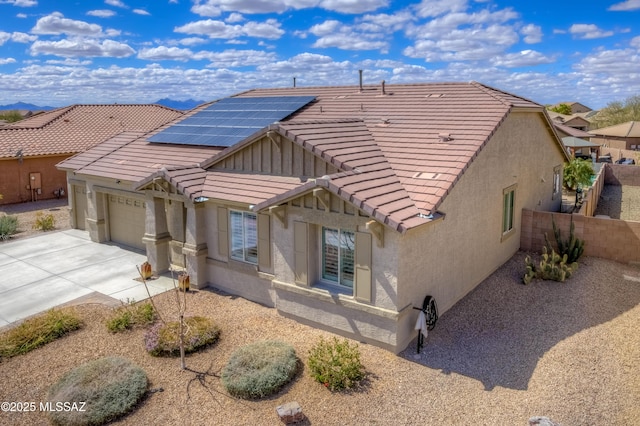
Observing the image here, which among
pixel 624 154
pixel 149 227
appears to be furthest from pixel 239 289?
pixel 624 154

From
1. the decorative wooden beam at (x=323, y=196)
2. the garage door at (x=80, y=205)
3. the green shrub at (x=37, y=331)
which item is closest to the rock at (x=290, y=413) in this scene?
the decorative wooden beam at (x=323, y=196)

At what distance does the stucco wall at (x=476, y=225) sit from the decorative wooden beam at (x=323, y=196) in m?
1.90

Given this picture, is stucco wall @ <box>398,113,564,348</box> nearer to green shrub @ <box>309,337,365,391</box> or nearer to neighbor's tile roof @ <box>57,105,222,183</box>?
green shrub @ <box>309,337,365,391</box>

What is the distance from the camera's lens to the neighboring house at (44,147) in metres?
28.0

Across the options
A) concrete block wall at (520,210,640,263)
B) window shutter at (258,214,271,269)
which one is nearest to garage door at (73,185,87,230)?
window shutter at (258,214,271,269)

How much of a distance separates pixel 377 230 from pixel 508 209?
7849mm

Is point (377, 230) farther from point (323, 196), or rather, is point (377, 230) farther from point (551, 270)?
point (551, 270)

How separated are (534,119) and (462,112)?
4409 millimetres

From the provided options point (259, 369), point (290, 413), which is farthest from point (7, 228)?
point (290, 413)

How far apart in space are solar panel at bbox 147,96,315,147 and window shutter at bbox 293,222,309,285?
600 cm

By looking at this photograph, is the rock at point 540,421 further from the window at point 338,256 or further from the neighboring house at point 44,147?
the neighboring house at point 44,147

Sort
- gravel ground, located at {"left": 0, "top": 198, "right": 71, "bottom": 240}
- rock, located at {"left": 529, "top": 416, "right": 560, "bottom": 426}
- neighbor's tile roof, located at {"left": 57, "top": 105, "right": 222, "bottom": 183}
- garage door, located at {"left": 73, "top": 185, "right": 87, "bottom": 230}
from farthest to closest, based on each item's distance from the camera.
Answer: gravel ground, located at {"left": 0, "top": 198, "right": 71, "bottom": 240} < garage door, located at {"left": 73, "top": 185, "right": 87, "bottom": 230} < neighbor's tile roof, located at {"left": 57, "top": 105, "right": 222, "bottom": 183} < rock, located at {"left": 529, "top": 416, "right": 560, "bottom": 426}

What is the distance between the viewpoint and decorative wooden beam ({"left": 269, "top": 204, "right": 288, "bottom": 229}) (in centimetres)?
1194

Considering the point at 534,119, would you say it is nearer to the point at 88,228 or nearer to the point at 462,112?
the point at 462,112
